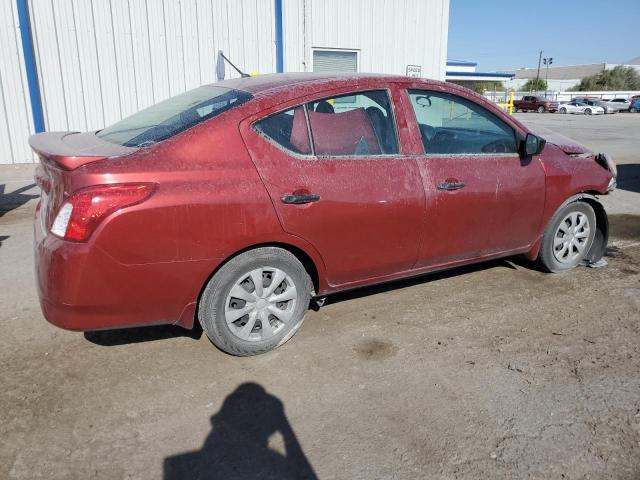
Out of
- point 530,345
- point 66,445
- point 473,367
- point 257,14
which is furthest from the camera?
point 257,14

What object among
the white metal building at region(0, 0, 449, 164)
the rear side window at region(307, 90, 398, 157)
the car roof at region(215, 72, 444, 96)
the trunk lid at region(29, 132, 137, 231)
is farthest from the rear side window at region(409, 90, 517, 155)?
the white metal building at region(0, 0, 449, 164)

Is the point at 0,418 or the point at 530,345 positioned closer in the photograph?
the point at 0,418

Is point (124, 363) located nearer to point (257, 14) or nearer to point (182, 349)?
point (182, 349)

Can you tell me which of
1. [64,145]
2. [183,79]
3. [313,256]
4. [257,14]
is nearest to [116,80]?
[183,79]

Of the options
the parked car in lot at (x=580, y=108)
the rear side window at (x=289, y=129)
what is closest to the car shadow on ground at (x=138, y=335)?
the rear side window at (x=289, y=129)

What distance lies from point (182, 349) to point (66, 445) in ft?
3.33

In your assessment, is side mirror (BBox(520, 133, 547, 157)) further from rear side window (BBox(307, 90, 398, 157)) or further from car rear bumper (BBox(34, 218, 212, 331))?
car rear bumper (BBox(34, 218, 212, 331))

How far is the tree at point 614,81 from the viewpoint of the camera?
7825cm

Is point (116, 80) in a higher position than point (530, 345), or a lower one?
higher

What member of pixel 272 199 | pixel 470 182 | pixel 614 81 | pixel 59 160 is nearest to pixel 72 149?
pixel 59 160

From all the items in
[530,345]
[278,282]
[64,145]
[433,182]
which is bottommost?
[530,345]

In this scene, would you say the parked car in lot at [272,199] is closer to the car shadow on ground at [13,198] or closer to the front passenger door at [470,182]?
the front passenger door at [470,182]

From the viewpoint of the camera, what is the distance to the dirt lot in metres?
2.44

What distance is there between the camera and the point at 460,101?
4.05 meters
